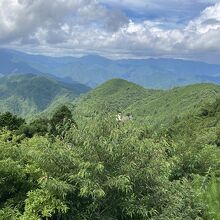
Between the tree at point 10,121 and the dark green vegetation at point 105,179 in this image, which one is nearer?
the dark green vegetation at point 105,179

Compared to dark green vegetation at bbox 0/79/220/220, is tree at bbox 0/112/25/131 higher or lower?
lower

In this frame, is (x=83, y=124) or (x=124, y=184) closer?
(x=124, y=184)

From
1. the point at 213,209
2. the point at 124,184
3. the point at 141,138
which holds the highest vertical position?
the point at 141,138

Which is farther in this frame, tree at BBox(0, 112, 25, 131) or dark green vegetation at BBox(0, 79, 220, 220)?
tree at BBox(0, 112, 25, 131)

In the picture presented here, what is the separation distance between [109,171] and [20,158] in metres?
5.80

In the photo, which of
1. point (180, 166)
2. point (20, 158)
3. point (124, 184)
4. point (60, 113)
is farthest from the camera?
point (60, 113)

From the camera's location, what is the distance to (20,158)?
65.6ft

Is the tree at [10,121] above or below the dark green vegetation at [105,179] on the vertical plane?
below

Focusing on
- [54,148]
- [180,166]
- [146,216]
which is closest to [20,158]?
[54,148]

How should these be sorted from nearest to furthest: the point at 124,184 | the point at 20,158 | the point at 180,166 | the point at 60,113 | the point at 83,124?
the point at 124,184, the point at 83,124, the point at 20,158, the point at 180,166, the point at 60,113

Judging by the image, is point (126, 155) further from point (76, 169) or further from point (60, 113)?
point (60, 113)

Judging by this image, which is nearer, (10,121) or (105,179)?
(105,179)

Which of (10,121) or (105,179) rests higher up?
(105,179)

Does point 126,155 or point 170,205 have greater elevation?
point 126,155
